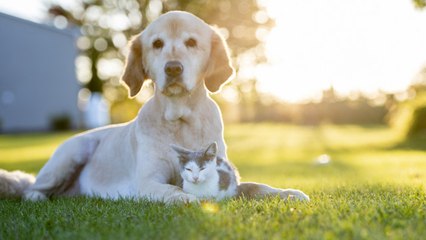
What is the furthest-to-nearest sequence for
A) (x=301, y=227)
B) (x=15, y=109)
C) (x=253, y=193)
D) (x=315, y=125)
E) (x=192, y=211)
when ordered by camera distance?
(x=315, y=125)
(x=15, y=109)
(x=253, y=193)
(x=192, y=211)
(x=301, y=227)

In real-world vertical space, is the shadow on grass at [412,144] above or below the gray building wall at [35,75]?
below

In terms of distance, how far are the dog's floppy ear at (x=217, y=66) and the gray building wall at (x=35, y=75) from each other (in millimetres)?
34568

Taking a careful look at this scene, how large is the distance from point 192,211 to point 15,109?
121 ft

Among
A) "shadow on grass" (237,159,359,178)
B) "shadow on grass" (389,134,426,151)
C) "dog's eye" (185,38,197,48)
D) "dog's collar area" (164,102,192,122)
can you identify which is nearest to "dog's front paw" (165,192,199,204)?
"dog's collar area" (164,102,192,122)

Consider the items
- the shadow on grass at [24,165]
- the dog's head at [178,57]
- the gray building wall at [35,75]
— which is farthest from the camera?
the gray building wall at [35,75]

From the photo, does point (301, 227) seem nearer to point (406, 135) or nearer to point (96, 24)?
point (406, 135)

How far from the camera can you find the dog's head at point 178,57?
17.3 ft

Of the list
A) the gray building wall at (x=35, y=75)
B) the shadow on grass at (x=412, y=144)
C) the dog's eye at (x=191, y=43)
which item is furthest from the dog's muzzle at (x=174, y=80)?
the gray building wall at (x=35, y=75)

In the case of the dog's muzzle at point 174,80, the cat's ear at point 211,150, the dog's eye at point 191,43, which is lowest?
the cat's ear at point 211,150

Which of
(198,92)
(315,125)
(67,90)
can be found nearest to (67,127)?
(67,90)

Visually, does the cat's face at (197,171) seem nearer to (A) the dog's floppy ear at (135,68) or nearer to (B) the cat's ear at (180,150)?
(B) the cat's ear at (180,150)

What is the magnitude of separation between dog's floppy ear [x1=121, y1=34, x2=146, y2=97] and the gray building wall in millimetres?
34145

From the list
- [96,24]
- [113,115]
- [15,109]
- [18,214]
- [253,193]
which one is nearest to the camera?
[18,214]

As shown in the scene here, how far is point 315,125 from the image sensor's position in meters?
52.7
